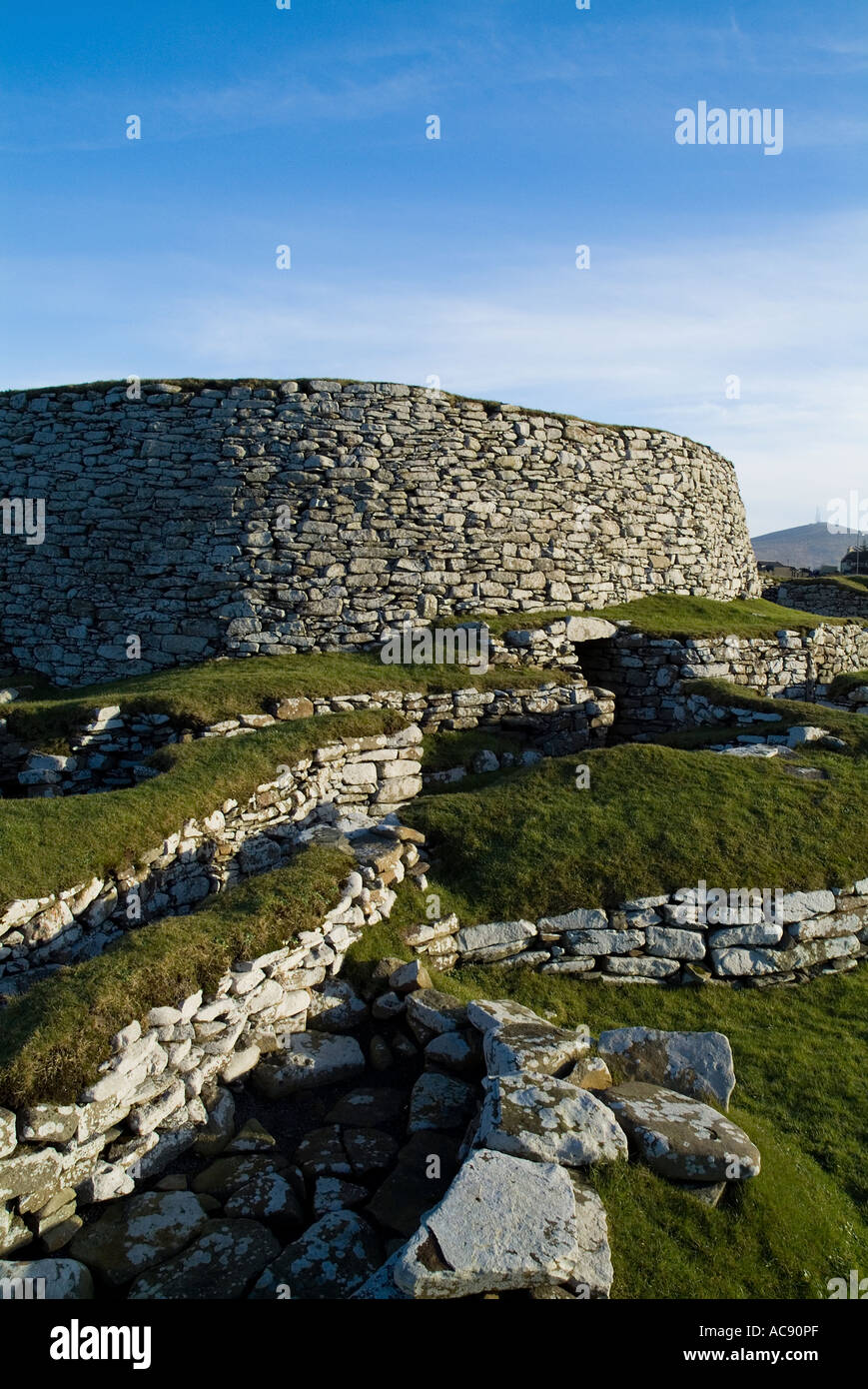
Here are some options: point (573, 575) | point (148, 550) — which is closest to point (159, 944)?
point (148, 550)

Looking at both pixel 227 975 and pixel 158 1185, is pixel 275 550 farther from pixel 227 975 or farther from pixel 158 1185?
pixel 158 1185

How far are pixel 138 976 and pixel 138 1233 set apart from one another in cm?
211

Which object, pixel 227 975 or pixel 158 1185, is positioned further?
pixel 227 975

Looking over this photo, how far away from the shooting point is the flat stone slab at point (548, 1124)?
5.95 metres

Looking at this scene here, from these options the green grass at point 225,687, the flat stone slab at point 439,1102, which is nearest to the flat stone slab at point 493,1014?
the flat stone slab at point 439,1102

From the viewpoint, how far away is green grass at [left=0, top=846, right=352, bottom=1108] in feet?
21.1

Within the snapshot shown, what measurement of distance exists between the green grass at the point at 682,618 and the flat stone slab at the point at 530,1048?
13.6 m

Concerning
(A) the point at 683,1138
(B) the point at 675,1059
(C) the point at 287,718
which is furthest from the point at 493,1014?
(C) the point at 287,718

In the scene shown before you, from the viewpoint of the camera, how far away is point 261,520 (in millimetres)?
20891

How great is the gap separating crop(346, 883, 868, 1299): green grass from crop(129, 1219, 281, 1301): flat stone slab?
2450 mm

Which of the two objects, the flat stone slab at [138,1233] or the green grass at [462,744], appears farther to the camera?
the green grass at [462,744]

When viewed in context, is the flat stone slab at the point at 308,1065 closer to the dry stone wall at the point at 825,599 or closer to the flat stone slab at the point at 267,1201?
the flat stone slab at the point at 267,1201

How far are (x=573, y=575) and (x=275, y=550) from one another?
837 centimetres
